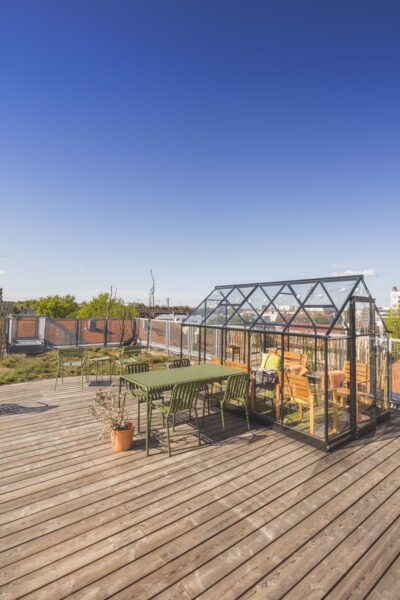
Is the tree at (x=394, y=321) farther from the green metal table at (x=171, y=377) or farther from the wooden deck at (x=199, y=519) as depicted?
the green metal table at (x=171, y=377)

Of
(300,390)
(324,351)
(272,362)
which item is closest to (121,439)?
(300,390)

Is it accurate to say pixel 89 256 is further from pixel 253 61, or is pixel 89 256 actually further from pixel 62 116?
pixel 253 61

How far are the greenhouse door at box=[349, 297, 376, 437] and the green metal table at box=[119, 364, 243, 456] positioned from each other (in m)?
2.26

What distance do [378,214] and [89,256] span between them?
17223 mm

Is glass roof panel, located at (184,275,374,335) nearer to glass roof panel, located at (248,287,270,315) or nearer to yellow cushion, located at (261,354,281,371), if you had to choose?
glass roof panel, located at (248,287,270,315)

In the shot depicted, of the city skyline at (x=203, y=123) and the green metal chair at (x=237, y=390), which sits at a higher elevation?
the city skyline at (x=203, y=123)

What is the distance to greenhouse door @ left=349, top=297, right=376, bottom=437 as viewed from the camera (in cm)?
486

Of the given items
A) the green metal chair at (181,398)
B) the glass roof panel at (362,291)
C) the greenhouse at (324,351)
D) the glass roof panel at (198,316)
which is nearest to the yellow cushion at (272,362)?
the greenhouse at (324,351)

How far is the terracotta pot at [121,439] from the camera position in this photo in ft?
13.4

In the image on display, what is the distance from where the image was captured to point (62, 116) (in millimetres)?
9359

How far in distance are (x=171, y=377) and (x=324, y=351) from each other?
2.56 m

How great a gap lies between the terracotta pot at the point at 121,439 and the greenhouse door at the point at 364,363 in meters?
3.70

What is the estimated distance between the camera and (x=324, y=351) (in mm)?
4133

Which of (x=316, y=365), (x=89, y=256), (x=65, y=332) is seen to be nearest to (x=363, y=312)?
(x=316, y=365)
